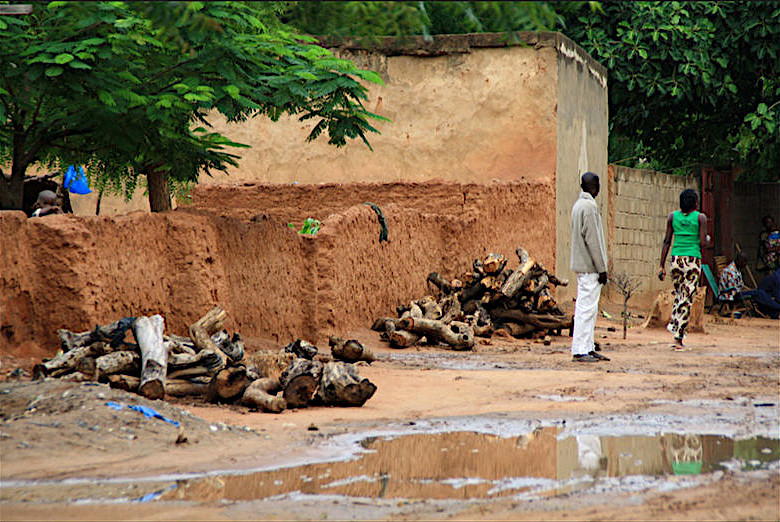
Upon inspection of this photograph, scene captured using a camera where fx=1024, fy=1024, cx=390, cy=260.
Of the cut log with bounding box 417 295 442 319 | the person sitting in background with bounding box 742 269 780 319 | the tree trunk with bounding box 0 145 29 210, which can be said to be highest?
the tree trunk with bounding box 0 145 29 210

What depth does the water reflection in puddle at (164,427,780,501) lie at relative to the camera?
4.53 metres

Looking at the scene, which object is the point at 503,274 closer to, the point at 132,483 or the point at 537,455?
the point at 537,455

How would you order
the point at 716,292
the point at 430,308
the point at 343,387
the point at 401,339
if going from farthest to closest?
1. the point at 716,292
2. the point at 430,308
3. the point at 401,339
4. the point at 343,387

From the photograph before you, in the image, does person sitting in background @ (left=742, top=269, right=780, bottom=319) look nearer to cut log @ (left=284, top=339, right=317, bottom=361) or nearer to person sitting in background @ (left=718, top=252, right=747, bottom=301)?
person sitting in background @ (left=718, top=252, right=747, bottom=301)

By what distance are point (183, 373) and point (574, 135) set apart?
9.56m

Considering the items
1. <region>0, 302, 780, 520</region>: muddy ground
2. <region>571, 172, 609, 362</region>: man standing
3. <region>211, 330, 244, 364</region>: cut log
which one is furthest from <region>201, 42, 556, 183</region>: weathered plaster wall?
<region>211, 330, 244, 364</region>: cut log

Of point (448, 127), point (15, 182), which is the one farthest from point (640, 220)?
point (15, 182)

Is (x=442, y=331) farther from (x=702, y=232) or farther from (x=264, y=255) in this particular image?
(x=702, y=232)

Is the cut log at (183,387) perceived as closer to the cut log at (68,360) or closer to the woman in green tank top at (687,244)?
the cut log at (68,360)

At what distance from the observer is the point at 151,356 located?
6.83 m

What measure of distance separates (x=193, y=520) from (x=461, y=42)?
11251mm

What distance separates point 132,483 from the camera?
4.64 meters

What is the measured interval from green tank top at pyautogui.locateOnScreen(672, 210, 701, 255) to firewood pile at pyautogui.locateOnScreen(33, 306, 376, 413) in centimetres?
518

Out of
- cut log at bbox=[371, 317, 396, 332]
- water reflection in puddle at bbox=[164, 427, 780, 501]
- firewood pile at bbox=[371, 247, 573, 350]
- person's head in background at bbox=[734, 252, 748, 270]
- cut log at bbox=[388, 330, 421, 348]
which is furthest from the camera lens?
person's head in background at bbox=[734, 252, 748, 270]
